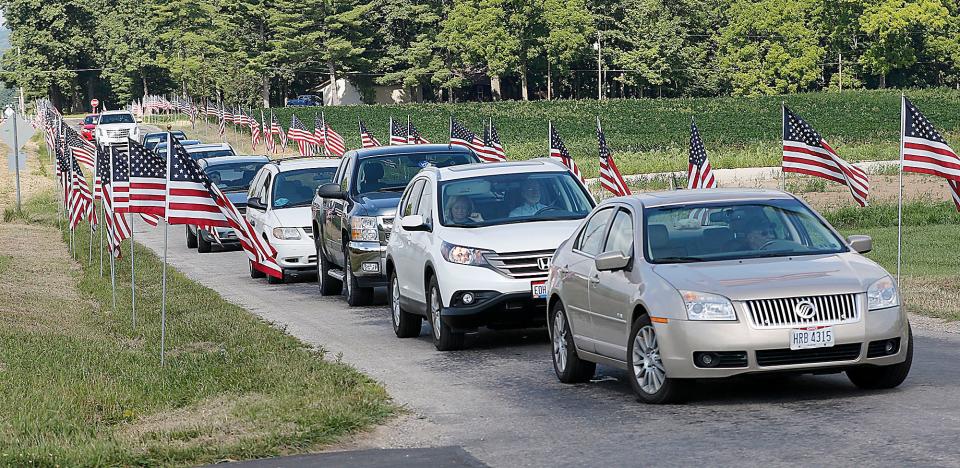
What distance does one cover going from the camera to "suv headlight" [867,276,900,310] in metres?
10.4

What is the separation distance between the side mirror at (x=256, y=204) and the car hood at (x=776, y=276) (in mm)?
13831

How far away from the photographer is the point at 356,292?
19516 mm

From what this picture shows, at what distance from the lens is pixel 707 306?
10.3 m

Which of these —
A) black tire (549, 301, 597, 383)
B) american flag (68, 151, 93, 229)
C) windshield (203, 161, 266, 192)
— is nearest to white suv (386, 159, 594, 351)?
black tire (549, 301, 597, 383)

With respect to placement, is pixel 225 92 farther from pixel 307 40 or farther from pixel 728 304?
pixel 728 304

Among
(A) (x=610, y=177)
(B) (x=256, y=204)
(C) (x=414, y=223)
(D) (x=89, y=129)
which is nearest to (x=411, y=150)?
(B) (x=256, y=204)

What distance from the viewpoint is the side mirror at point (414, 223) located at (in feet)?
50.3

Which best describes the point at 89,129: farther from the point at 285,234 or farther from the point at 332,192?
the point at 332,192

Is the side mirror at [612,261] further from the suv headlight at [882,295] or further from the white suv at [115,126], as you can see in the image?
the white suv at [115,126]

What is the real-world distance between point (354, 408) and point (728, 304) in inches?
104

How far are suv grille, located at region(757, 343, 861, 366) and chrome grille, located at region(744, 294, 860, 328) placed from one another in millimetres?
163

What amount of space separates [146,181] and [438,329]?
12.3 feet

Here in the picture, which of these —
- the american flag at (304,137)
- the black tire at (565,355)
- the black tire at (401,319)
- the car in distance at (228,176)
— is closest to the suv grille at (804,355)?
the black tire at (565,355)

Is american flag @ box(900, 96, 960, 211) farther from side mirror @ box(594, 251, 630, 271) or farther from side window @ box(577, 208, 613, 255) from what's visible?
side mirror @ box(594, 251, 630, 271)
